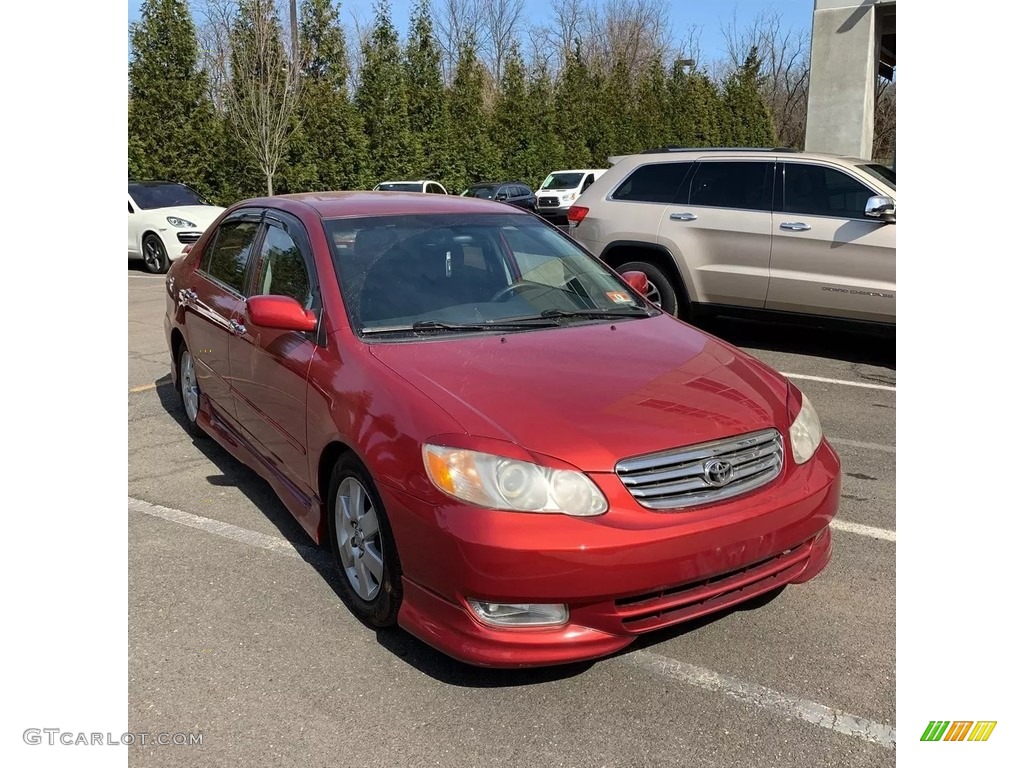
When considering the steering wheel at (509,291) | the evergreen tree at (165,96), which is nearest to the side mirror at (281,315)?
the steering wheel at (509,291)

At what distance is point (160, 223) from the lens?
585 inches

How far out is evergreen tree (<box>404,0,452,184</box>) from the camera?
26578mm

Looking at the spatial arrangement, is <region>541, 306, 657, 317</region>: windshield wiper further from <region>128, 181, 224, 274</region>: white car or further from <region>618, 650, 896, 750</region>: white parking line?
<region>128, 181, 224, 274</region>: white car

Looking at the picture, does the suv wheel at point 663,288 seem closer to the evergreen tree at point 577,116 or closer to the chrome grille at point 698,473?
the chrome grille at point 698,473

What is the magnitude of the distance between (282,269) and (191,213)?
12.0 metres

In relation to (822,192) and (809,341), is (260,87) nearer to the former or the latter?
(809,341)

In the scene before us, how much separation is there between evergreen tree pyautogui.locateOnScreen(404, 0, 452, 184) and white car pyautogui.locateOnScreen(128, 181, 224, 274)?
37.3ft

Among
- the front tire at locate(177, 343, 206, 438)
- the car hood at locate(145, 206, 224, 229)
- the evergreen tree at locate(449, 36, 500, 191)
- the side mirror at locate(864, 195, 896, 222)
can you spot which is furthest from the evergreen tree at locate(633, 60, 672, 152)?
the front tire at locate(177, 343, 206, 438)

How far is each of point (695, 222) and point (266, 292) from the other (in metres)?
4.88

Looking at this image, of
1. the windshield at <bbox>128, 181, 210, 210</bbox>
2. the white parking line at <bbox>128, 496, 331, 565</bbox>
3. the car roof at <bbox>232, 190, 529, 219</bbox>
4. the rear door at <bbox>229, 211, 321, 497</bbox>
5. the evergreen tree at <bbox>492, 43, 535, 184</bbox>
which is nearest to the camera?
the rear door at <bbox>229, 211, 321, 497</bbox>

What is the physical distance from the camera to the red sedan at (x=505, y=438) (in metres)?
2.70

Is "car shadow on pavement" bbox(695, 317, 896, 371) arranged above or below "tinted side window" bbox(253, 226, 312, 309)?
below

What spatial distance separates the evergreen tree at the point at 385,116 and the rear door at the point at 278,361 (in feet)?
70.0

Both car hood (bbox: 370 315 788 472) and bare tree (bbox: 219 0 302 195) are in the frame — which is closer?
car hood (bbox: 370 315 788 472)
